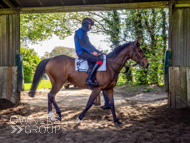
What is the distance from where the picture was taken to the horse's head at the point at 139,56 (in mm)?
4789

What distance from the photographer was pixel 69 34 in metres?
13.9

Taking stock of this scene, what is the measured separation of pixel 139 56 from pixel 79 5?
337 centimetres

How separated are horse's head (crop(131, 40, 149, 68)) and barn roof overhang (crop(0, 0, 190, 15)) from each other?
2.50 m

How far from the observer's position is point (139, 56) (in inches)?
190

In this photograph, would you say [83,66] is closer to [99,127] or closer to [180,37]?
[99,127]

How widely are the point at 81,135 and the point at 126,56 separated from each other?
242 cm

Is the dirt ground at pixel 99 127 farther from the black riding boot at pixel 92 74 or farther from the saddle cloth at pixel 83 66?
the saddle cloth at pixel 83 66

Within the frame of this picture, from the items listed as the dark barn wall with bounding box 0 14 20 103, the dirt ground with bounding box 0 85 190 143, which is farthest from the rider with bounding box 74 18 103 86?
the dark barn wall with bounding box 0 14 20 103

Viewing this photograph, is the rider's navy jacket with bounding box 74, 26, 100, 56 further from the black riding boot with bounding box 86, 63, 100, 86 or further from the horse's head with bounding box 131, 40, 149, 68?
the horse's head with bounding box 131, 40, 149, 68

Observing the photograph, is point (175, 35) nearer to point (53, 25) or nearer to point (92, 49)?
point (92, 49)

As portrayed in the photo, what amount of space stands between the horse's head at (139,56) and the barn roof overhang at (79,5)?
250 centimetres

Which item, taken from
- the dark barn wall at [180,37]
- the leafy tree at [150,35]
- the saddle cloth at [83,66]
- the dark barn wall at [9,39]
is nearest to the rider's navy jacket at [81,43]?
the saddle cloth at [83,66]

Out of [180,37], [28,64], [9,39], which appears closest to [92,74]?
[180,37]

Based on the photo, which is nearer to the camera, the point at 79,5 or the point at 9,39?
the point at 79,5
